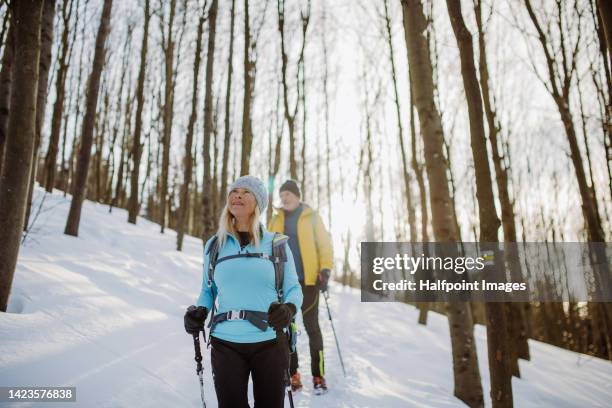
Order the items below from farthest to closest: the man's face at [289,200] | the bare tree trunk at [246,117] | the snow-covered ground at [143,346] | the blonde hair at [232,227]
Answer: the bare tree trunk at [246,117]
the man's face at [289,200]
the snow-covered ground at [143,346]
the blonde hair at [232,227]

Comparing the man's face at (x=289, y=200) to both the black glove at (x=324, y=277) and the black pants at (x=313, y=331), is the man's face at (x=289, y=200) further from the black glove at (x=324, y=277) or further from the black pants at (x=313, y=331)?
the black pants at (x=313, y=331)

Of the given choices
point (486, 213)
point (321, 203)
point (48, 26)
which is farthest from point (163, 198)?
point (321, 203)

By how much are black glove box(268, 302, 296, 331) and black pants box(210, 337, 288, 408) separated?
0.56 feet

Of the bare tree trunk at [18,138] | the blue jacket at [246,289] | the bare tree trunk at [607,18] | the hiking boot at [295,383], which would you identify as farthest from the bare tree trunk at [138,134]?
the bare tree trunk at [607,18]

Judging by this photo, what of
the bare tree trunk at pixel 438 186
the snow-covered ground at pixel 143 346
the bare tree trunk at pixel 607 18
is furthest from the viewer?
the bare tree trunk at pixel 438 186

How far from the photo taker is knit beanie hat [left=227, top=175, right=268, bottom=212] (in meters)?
2.49

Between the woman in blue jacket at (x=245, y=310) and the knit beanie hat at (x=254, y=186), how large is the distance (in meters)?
0.14

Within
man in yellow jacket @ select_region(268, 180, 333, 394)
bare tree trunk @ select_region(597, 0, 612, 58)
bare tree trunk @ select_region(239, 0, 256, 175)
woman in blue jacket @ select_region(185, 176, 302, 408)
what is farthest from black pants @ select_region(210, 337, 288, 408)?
bare tree trunk @ select_region(239, 0, 256, 175)

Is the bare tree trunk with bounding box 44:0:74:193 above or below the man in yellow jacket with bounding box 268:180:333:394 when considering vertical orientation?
above

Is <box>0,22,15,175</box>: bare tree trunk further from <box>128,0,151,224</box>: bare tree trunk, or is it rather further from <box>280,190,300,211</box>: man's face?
<box>128,0,151,224</box>: bare tree trunk

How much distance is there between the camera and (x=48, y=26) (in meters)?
5.47

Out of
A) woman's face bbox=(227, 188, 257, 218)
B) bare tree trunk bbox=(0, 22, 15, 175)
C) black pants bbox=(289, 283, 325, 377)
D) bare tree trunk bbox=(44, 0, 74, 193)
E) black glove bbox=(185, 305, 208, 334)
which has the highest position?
bare tree trunk bbox=(44, 0, 74, 193)

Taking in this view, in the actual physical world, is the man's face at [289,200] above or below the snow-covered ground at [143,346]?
above

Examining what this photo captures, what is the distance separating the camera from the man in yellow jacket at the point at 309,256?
155 inches
